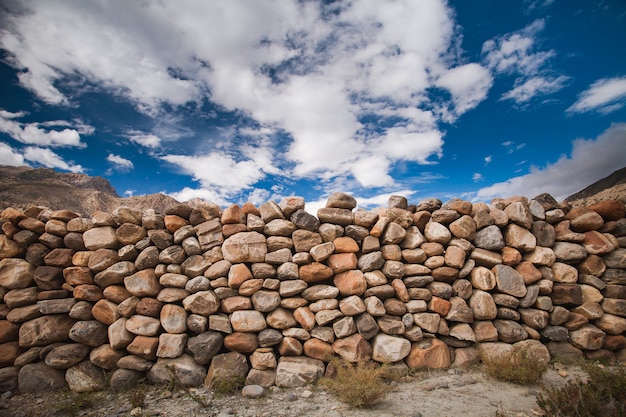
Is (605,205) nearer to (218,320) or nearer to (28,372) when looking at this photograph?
(218,320)

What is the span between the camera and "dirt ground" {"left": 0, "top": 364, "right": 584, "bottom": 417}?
3416 millimetres

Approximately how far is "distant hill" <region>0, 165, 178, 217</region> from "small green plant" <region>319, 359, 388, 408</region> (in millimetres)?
9584

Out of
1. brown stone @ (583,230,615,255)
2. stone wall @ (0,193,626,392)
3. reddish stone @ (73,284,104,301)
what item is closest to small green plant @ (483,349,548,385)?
stone wall @ (0,193,626,392)

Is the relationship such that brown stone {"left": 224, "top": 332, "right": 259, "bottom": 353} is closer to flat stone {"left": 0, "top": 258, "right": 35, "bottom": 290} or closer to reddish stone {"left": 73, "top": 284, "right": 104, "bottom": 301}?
reddish stone {"left": 73, "top": 284, "right": 104, "bottom": 301}

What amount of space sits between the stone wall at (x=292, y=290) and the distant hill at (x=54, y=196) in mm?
6015

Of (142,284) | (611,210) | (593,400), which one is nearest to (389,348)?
(593,400)

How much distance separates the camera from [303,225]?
4840mm

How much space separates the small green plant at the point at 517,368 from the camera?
12.9 ft

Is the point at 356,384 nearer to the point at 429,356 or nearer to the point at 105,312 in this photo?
the point at 429,356

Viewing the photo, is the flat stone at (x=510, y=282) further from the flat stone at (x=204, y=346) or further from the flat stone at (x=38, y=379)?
the flat stone at (x=38, y=379)

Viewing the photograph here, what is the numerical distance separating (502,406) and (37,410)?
236 inches

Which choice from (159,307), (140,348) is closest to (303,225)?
(159,307)

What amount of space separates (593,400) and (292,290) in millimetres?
3574

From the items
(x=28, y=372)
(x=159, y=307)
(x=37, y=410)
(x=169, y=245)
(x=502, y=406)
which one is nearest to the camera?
(x=502, y=406)
